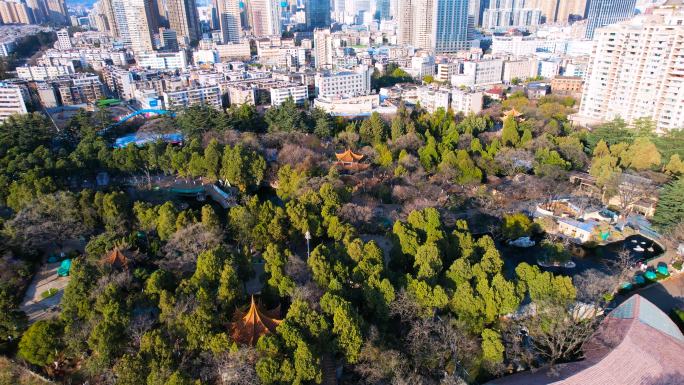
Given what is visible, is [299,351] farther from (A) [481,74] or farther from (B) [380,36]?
(B) [380,36]

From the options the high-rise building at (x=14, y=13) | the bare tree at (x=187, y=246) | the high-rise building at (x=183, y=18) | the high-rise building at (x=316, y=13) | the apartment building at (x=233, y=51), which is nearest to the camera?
the bare tree at (x=187, y=246)

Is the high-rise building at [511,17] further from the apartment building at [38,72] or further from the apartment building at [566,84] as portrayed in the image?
the apartment building at [38,72]

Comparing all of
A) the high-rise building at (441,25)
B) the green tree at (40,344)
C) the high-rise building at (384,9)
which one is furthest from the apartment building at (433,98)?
the high-rise building at (384,9)

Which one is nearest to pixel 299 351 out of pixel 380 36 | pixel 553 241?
pixel 553 241

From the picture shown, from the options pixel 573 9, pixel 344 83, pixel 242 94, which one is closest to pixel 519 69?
pixel 344 83

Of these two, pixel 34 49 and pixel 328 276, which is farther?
pixel 34 49
